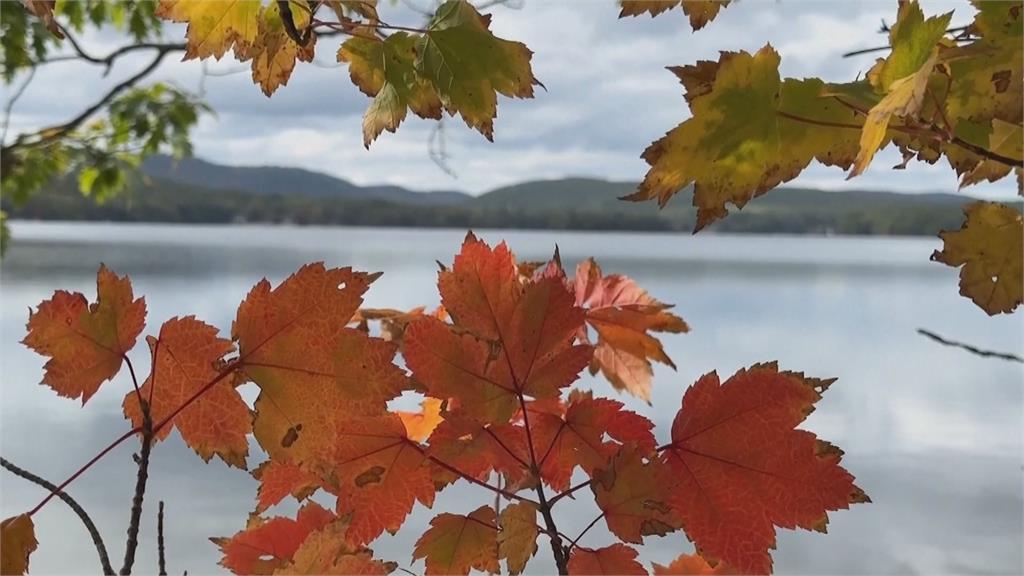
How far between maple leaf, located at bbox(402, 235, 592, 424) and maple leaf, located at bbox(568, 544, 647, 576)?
0.17 feet

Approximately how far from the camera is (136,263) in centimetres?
937

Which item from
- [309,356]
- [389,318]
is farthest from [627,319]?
[309,356]

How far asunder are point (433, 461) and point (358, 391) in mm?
31

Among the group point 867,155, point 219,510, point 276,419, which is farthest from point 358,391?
point 219,510

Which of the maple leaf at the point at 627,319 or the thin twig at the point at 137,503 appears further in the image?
the maple leaf at the point at 627,319

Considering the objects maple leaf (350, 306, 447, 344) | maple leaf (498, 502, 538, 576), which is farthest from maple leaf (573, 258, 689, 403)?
maple leaf (498, 502, 538, 576)

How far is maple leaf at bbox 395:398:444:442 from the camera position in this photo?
0.96 feet

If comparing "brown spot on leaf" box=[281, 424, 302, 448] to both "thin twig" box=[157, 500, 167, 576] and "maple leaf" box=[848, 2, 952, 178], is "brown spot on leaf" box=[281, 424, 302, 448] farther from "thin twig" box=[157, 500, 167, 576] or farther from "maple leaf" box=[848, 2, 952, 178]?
"maple leaf" box=[848, 2, 952, 178]

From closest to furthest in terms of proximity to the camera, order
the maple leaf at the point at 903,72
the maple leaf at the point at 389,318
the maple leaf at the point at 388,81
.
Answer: the maple leaf at the point at 903,72 < the maple leaf at the point at 388,81 < the maple leaf at the point at 389,318

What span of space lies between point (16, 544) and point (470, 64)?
18cm

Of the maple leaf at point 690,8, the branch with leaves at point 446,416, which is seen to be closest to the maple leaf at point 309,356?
the branch with leaves at point 446,416

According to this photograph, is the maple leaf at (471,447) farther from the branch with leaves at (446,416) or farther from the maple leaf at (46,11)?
the maple leaf at (46,11)

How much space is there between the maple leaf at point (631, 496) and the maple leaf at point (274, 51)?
163 mm

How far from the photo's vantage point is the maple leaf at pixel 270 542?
10.2 inches
